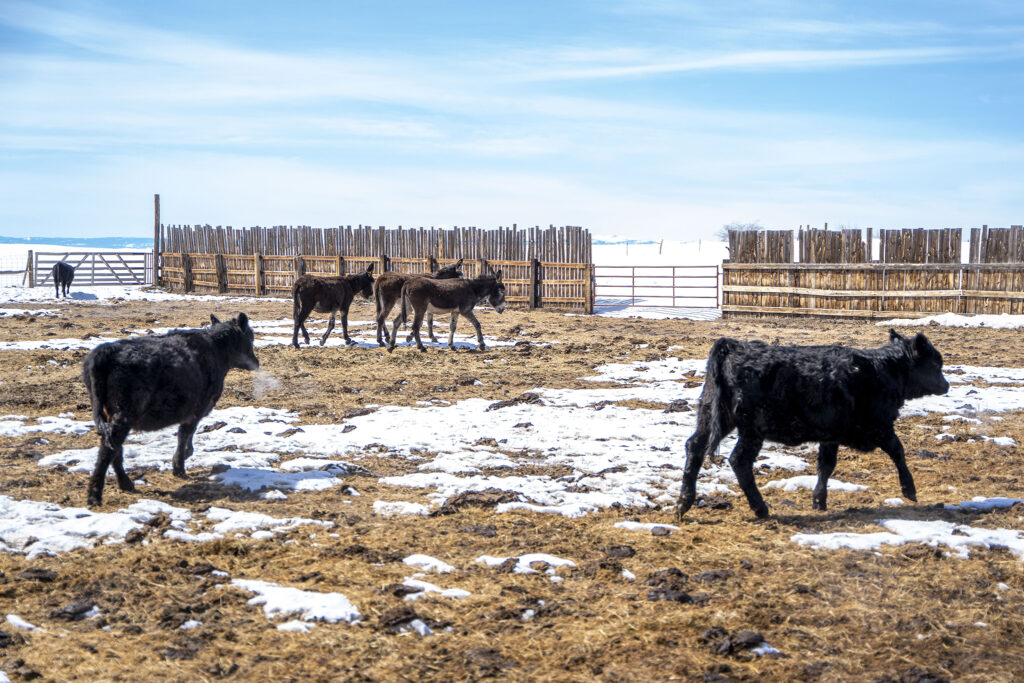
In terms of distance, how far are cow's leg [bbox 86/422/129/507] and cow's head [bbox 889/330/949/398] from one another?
18.8 ft

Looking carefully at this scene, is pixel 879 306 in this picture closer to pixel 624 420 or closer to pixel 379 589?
pixel 624 420

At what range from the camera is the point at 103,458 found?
6160mm

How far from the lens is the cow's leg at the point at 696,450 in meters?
6.09

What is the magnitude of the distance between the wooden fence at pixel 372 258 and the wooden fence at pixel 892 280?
15.6ft

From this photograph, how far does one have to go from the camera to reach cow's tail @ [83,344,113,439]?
20.7 ft

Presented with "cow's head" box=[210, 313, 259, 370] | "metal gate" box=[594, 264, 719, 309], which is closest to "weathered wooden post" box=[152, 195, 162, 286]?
"metal gate" box=[594, 264, 719, 309]

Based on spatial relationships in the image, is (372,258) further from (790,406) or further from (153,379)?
(790,406)

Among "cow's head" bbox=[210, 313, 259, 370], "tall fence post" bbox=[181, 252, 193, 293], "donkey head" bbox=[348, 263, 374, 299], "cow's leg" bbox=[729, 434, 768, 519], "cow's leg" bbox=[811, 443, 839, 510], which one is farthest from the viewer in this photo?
"tall fence post" bbox=[181, 252, 193, 293]

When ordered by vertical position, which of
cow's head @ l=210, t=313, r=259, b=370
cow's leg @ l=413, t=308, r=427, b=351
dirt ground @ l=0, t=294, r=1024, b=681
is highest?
cow's head @ l=210, t=313, r=259, b=370

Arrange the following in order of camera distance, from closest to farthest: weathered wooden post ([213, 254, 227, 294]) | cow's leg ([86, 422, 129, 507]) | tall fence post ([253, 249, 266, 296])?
cow's leg ([86, 422, 129, 507]) → tall fence post ([253, 249, 266, 296]) → weathered wooden post ([213, 254, 227, 294])

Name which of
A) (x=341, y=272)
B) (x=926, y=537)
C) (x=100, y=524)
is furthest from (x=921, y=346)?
(x=341, y=272)

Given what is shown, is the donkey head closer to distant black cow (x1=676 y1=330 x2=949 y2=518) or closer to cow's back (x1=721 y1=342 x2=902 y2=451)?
distant black cow (x1=676 y1=330 x2=949 y2=518)

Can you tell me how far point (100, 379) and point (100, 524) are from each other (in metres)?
1.19

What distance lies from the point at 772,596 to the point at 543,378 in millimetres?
8127
